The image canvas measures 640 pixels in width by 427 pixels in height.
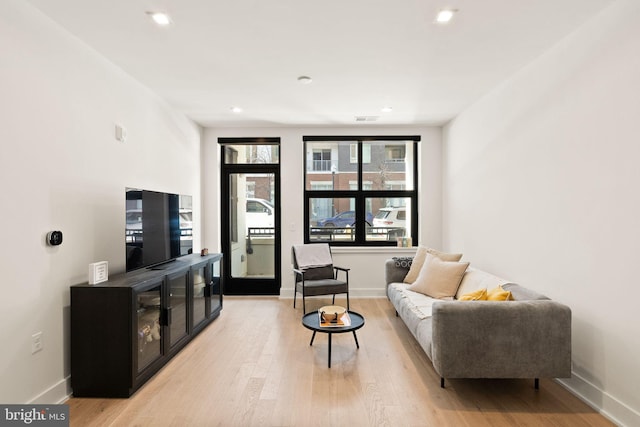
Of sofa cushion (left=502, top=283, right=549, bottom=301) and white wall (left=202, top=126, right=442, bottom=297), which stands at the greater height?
white wall (left=202, top=126, right=442, bottom=297)

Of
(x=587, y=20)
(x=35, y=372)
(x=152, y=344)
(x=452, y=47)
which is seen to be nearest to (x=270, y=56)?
(x=452, y=47)

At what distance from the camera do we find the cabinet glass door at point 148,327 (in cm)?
272

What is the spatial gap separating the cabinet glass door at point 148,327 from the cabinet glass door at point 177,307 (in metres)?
0.14

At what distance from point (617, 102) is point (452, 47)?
119 cm

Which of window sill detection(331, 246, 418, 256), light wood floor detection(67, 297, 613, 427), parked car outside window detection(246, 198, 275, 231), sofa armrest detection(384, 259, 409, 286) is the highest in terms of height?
parked car outside window detection(246, 198, 275, 231)

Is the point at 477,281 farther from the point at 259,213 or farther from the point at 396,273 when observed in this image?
the point at 259,213

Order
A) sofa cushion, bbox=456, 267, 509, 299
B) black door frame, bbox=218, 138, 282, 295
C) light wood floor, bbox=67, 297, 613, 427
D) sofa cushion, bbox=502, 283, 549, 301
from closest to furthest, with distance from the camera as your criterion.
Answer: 1. light wood floor, bbox=67, 297, 613, 427
2. sofa cushion, bbox=502, 283, 549, 301
3. sofa cushion, bbox=456, 267, 509, 299
4. black door frame, bbox=218, 138, 282, 295

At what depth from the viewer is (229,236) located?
5.67 meters

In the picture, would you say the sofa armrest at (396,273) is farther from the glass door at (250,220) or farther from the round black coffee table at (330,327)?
the glass door at (250,220)

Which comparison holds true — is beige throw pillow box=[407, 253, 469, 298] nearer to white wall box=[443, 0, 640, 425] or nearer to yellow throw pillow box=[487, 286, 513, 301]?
white wall box=[443, 0, 640, 425]

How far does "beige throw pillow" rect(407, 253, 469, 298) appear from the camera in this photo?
12.6 ft

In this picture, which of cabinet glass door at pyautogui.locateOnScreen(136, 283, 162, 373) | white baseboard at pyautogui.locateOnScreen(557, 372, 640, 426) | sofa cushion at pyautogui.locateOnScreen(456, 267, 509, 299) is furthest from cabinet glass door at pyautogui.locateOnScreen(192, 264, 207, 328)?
white baseboard at pyautogui.locateOnScreen(557, 372, 640, 426)

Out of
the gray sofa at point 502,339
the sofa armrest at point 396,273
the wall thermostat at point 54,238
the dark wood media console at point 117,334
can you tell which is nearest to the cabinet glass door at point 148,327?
the dark wood media console at point 117,334

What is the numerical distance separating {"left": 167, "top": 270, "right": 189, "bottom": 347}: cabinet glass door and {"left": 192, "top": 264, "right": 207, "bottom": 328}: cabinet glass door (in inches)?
8.0
